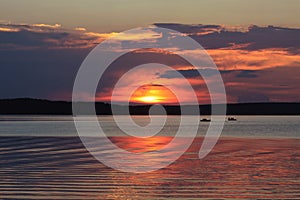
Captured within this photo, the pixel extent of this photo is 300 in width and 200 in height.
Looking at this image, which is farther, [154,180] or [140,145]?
[140,145]

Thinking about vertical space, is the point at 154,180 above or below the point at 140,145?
below

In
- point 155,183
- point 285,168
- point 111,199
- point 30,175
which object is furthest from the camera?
point 285,168

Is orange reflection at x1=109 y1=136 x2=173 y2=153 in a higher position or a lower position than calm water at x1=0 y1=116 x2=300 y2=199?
higher

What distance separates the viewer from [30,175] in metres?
28.2

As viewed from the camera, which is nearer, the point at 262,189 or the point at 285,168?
the point at 262,189

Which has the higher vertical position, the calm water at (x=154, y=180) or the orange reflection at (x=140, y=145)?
the orange reflection at (x=140, y=145)

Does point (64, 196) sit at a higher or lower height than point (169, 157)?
lower

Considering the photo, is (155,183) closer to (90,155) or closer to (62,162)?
(62,162)

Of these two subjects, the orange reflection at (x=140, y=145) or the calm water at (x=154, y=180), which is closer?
the calm water at (x=154, y=180)

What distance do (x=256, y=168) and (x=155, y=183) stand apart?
7.92 meters

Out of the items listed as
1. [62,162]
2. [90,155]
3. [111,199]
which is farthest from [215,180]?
[90,155]

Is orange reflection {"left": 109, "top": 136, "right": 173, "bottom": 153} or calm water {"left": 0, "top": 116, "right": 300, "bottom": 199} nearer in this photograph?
calm water {"left": 0, "top": 116, "right": 300, "bottom": 199}

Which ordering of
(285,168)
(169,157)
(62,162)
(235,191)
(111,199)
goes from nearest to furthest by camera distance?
(111,199), (235,191), (285,168), (62,162), (169,157)

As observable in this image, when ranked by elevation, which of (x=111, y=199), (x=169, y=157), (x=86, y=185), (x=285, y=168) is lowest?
(x=111, y=199)
